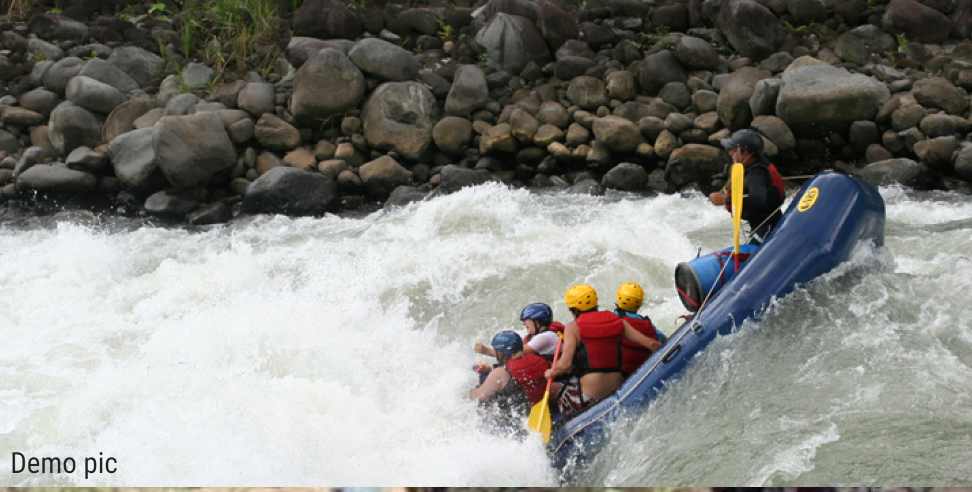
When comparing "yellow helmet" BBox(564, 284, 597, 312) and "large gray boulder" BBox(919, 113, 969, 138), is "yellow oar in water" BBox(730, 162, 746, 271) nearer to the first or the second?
"yellow helmet" BBox(564, 284, 597, 312)

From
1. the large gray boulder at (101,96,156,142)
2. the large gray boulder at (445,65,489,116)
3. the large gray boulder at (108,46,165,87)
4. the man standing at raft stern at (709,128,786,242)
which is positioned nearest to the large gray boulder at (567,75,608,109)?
the large gray boulder at (445,65,489,116)

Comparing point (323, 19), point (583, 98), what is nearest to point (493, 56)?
point (583, 98)

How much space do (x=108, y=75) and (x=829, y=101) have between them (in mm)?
7587

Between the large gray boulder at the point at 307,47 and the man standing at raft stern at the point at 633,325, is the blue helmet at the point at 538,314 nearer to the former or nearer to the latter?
the man standing at raft stern at the point at 633,325

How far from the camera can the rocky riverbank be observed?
944 cm

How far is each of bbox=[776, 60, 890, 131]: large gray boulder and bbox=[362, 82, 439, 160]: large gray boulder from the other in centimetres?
339

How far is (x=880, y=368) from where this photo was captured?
4.52m

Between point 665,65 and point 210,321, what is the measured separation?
5642mm

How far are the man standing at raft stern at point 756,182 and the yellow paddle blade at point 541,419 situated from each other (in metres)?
1.34

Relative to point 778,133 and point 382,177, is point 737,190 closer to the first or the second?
point 778,133

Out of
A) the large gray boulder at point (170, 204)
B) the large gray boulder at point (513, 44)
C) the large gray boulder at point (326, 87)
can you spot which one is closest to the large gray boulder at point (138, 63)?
the large gray boulder at point (326, 87)

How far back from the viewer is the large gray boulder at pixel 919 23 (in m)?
10.4

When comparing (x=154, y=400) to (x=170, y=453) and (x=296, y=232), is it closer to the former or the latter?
(x=170, y=453)

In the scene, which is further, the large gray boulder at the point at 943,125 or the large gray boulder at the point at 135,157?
the large gray boulder at the point at 135,157
